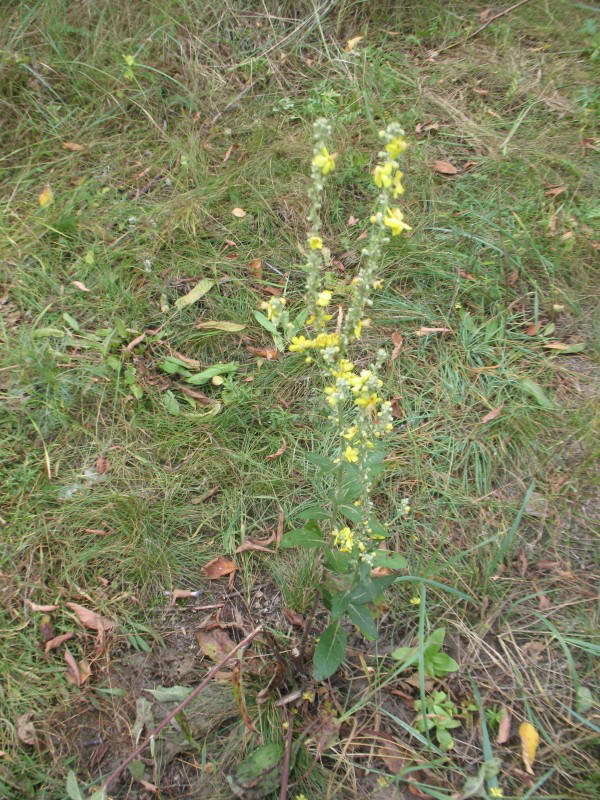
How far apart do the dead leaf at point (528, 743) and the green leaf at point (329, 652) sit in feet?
2.16

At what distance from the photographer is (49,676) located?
2150 mm

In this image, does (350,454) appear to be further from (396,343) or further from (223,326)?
(223,326)

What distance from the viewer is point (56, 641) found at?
221 centimetres

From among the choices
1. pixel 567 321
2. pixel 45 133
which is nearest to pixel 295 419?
pixel 567 321

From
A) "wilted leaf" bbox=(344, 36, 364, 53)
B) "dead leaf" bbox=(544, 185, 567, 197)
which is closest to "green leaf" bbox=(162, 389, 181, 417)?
"dead leaf" bbox=(544, 185, 567, 197)

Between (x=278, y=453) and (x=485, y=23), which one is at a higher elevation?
(x=485, y=23)

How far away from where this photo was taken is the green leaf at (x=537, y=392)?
2.66m

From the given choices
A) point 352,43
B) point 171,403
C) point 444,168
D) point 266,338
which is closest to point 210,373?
point 171,403

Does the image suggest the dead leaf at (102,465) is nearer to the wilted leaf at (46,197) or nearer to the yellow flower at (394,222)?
the wilted leaf at (46,197)

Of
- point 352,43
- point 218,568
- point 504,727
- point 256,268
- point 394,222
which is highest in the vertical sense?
point 394,222

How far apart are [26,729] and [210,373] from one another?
61.4 inches

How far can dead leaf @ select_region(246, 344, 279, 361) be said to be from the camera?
2.88 metres

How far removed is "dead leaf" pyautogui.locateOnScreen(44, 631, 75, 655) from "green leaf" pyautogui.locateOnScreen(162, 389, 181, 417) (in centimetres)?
99

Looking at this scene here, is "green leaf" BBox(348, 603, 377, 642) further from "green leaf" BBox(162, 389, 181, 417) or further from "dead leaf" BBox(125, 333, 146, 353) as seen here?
"dead leaf" BBox(125, 333, 146, 353)
